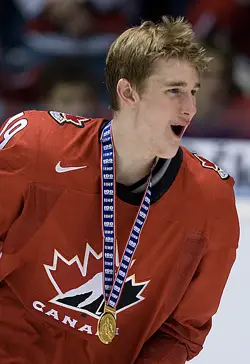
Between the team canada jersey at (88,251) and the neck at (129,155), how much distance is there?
4 cm

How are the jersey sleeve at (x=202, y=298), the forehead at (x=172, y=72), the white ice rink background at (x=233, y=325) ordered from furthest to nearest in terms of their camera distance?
1. the white ice rink background at (x=233, y=325)
2. the jersey sleeve at (x=202, y=298)
3. the forehead at (x=172, y=72)

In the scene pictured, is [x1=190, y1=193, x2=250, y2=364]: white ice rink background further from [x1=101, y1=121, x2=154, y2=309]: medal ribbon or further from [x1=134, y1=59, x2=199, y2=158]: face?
[x1=134, y1=59, x2=199, y2=158]: face

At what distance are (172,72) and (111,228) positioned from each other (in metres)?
0.32

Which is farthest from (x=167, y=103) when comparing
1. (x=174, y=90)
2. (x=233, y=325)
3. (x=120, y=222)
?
(x=233, y=325)

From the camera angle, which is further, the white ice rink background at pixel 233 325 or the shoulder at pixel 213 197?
the white ice rink background at pixel 233 325

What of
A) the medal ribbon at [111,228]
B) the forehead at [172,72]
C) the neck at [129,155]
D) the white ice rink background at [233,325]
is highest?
the forehead at [172,72]

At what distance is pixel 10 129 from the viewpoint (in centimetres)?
Result: 169

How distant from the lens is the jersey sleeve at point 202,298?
5.61ft

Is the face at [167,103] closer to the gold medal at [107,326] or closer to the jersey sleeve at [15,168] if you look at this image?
the jersey sleeve at [15,168]

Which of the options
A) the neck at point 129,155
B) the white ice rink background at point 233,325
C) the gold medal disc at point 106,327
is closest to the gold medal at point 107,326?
the gold medal disc at point 106,327

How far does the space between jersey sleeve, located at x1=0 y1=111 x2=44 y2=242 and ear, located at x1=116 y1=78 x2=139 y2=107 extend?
0.61ft

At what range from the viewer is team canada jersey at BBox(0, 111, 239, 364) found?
1660mm

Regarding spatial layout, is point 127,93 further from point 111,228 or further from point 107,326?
point 107,326

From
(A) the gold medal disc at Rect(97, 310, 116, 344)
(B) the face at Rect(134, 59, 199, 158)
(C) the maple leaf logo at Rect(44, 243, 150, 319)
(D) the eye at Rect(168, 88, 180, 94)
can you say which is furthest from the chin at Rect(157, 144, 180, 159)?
(A) the gold medal disc at Rect(97, 310, 116, 344)
